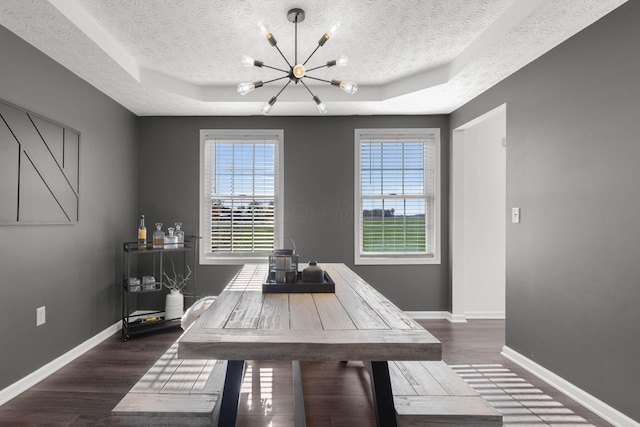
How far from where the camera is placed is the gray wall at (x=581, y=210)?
2062mm

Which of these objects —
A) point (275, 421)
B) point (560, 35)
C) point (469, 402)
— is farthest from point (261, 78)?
point (469, 402)

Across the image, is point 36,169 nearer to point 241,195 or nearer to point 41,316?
point 41,316

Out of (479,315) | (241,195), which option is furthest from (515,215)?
(241,195)

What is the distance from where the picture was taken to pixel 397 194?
4477mm

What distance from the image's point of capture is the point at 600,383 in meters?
2.23

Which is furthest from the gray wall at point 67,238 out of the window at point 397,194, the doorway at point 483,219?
the doorway at point 483,219

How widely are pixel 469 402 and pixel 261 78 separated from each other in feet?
10.7

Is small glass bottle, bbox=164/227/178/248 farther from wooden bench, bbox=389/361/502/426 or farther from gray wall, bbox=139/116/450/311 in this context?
wooden bench, bbox=389/361/502/426

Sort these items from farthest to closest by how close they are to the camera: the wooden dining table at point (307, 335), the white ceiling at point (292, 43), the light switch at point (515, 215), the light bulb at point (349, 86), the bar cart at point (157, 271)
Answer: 1. the bar cart at point (157, 271)
2. the light switch at point (515, 215)
3. the light bulb at point (349, 86)
4. the white ceiling at point (292, 43)
5. the wooden dining table at point (307, 335)

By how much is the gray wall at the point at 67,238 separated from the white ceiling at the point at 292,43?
208mm

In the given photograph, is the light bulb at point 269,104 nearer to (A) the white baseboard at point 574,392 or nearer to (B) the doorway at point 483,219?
(B) the doorway at point 483,219

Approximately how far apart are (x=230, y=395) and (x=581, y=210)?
2.43 m

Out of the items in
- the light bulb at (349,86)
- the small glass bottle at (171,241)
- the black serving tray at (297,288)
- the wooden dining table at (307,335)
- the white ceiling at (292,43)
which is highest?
the white ceiling at (292,43)

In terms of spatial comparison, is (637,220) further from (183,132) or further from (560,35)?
(183,132)
